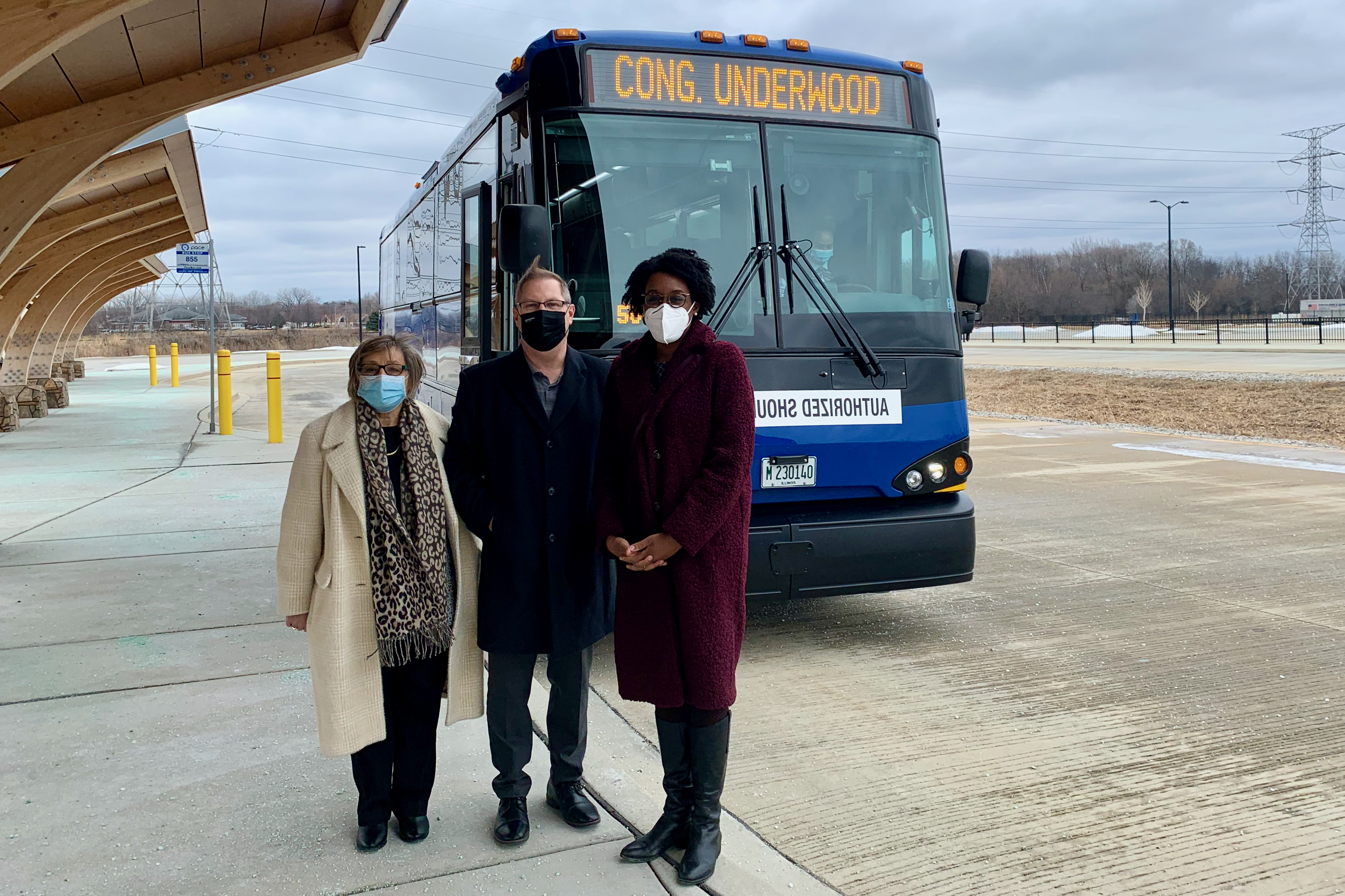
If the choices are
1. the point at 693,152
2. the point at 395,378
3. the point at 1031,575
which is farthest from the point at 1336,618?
the point at 395,378

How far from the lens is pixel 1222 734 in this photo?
4410 mm

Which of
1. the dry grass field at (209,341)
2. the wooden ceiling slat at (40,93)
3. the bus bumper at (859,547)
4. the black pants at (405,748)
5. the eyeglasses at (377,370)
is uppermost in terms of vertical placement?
the dry grass field at (209,341)

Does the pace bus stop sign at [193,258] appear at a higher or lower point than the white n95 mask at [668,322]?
higher

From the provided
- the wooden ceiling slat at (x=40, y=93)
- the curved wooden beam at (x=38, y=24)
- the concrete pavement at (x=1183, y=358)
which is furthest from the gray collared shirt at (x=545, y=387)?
the concrete pavement at (x=1183, y=358)

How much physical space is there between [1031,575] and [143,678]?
17.6ft

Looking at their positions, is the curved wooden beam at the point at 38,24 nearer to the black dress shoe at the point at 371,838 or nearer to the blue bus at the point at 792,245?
the blue bus at the point at 792,245

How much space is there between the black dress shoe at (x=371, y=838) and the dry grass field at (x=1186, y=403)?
13798 mm

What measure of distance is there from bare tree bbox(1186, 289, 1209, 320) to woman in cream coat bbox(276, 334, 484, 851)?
82636 mm

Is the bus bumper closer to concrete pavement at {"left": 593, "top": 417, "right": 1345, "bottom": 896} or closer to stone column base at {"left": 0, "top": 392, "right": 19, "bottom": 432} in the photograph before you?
concrete pavement at {"left": 593, "top": 417, "right": 1345, "bottom": 896}

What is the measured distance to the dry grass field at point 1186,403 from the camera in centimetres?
1588

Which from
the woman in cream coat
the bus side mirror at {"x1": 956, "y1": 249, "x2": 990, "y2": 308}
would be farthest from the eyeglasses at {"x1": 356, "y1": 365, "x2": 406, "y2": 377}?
the bus side mirror at {"x1": 956, "y1": 249, "x2": 990, "y2": 308}

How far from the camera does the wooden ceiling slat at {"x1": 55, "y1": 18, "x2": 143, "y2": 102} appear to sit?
663cm

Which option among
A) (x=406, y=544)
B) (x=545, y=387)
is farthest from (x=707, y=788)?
(x=545, y=387)

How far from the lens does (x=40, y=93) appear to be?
24.6 feet
